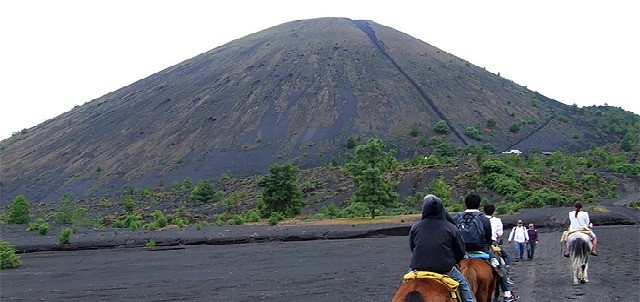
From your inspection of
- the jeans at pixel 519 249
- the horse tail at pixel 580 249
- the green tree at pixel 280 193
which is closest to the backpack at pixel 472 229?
the horse tail at pixel 580 249

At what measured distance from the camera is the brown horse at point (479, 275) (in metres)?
9.81

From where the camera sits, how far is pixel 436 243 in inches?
303

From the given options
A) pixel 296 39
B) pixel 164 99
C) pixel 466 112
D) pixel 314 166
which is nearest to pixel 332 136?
pixel 314 166

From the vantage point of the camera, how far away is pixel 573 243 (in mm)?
13867

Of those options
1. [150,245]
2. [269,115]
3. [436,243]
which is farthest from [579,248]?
[269,115]

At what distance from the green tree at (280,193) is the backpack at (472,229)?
4656 centimetres

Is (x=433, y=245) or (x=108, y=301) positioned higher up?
(x=433, y=245)

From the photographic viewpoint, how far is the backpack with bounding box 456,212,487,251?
32.8 feet

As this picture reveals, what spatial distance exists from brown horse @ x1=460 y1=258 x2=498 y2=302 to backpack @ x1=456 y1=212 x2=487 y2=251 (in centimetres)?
24

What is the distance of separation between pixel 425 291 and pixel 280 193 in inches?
1940

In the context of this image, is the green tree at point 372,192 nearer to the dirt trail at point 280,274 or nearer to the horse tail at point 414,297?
the dirt trail at point 280,274

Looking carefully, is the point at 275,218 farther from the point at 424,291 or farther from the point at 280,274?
the point at 424,291

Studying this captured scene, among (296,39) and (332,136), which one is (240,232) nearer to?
(332,136)

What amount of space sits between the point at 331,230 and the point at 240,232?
6.87 metres
